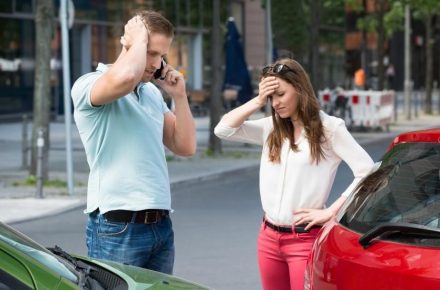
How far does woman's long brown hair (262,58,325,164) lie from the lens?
5.79 m

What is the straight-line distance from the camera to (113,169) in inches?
208

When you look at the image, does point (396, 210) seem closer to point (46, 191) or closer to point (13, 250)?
point (13, 250)

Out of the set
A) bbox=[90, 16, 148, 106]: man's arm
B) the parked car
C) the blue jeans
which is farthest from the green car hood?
bbox=[90, 16, 148, 106]: man's arm

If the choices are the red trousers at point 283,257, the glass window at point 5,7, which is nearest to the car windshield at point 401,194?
the red trousers at point 283,257

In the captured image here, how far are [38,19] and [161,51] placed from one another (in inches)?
527

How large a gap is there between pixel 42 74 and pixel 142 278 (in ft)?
44.4

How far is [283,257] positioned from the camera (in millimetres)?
5867

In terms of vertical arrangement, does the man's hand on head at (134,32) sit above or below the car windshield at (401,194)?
above

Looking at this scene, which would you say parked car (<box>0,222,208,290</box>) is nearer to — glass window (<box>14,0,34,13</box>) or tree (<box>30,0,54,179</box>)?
tree (<box>30,0,54,179</box>)

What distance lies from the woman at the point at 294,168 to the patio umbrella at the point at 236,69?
21.2m

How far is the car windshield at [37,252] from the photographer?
4.68 m

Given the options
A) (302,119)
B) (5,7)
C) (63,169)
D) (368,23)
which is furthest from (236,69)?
(368,23)

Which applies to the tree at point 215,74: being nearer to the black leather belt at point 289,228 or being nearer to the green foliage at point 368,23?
the black leather belt at point 289,228

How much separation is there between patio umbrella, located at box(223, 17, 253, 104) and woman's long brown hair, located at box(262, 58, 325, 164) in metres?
21.1
